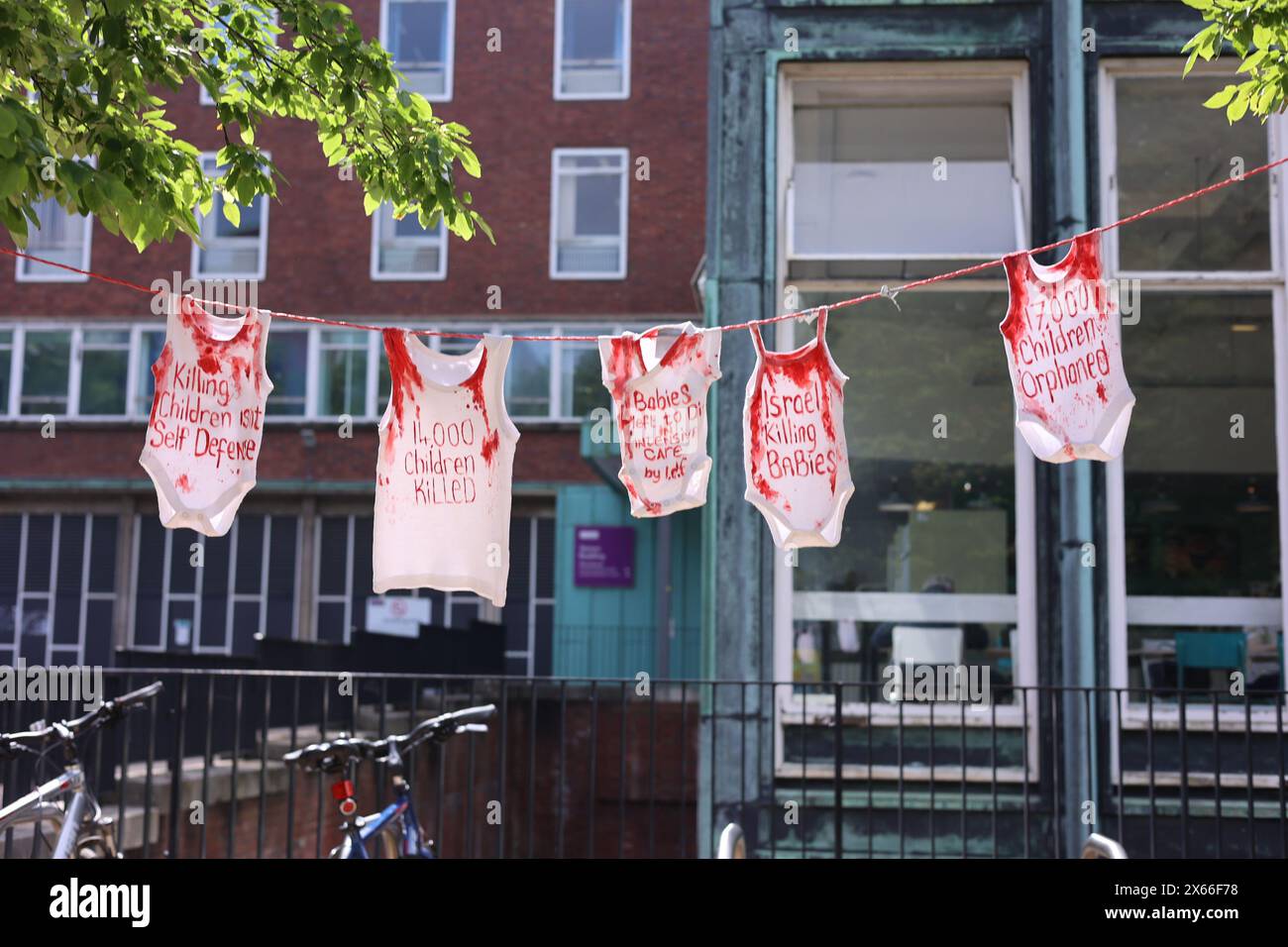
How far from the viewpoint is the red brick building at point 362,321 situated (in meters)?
29.4

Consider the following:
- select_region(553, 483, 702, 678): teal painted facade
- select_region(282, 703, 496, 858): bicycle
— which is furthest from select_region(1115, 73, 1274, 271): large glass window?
select_region(553, 483, 702, 678): teal painted facade

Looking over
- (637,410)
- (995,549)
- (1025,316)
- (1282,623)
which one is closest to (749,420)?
(637,410)

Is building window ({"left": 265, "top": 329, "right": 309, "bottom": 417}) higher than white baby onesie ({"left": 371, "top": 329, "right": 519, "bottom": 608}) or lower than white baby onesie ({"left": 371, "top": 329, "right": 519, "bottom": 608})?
higher

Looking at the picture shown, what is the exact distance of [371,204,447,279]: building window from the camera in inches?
1164

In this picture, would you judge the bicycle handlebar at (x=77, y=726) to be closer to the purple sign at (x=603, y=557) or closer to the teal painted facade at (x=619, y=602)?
the teal painted facade at (x=619, y=602)

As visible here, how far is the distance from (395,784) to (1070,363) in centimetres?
385

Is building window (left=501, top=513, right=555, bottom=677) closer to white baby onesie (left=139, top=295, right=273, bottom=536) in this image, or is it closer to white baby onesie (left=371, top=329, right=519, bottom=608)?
white baby onesie (left=371, top=329, right=519, bottom=608)

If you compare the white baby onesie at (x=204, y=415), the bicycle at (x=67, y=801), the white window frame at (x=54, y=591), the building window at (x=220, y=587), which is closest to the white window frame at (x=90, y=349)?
the white window frame at (x=54, y=591)

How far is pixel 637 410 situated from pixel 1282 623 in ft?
16.6

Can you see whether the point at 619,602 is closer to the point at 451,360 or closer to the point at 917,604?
the point at 917,604

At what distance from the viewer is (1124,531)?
995 cm

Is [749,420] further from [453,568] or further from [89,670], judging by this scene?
[89,670]

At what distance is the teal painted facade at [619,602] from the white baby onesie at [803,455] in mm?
20196

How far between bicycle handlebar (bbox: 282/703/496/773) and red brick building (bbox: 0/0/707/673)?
21445 millimetres
